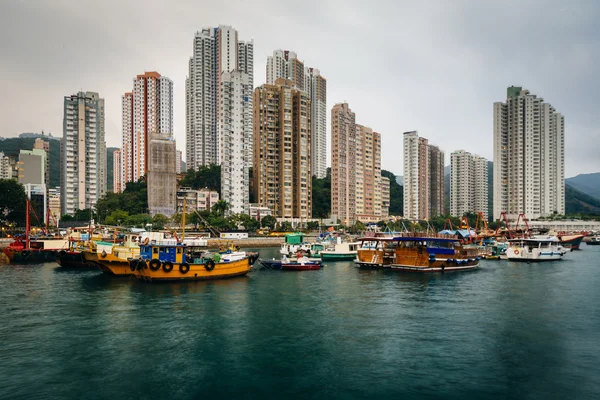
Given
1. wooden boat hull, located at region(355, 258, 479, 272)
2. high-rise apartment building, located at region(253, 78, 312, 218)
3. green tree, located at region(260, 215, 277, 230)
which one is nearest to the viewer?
wooden boat hull, located at region(355, 258, 479, 272)

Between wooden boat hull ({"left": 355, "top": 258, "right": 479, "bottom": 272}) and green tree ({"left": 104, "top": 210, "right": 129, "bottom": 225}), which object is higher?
green tree ({"left": 104, "top": 210, "right": 129, "bottom": 225})

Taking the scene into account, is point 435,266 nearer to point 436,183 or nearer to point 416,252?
point 416,252

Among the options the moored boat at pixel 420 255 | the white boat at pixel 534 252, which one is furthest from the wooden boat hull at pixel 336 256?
the white boat at pixel 534 252

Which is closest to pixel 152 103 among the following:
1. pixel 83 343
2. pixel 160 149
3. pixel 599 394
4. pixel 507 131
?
pixel 160 149

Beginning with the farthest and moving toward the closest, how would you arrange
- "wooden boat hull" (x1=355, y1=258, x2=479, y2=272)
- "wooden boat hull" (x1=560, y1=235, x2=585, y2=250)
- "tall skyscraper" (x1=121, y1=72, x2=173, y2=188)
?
"tall skyscraper" (x1=121, y1=72, x2=173, y2=188) < "wooden boat hull" (x1=560, y1=235, x2=585, y2=250) < "wooden boat hull" (x1=355, y1=258, x2=479, y2=272)

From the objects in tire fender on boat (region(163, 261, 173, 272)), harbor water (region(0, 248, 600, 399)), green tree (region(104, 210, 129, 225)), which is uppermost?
green tree (region(104, 210, 129, 225))

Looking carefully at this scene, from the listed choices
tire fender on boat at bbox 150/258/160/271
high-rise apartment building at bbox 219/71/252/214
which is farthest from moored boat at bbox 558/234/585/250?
tire fender on boat at bbox 150/258/160/271

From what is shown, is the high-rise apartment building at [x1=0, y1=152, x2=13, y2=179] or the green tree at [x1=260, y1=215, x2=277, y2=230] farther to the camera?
the high-rise apartment building at [x1=0, y1=152, x2=13, y2=179]

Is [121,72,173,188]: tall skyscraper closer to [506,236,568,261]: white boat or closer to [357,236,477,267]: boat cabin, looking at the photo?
[357,236,477,267]: boat cabin
